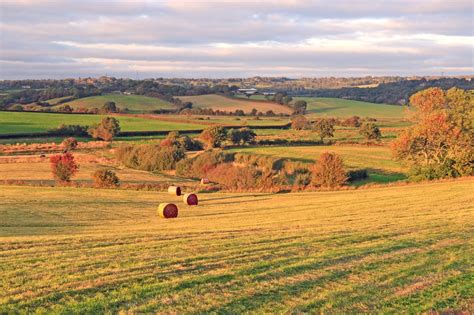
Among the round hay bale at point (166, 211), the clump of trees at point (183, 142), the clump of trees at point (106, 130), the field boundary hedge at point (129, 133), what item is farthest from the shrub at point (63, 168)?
the field boundary hedge at point (129, 133)

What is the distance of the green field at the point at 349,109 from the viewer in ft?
463

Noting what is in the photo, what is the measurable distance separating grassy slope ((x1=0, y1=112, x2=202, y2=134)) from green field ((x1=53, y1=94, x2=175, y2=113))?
2072cm

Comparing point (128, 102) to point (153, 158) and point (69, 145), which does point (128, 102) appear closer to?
point (69, 145)

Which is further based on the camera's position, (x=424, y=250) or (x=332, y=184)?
(x=332, y=184)

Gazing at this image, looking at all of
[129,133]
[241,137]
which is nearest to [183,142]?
[241,137]

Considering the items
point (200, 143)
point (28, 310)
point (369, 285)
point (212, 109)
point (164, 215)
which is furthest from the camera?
point (212, 109)

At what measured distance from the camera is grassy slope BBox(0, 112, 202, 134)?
97.6 m

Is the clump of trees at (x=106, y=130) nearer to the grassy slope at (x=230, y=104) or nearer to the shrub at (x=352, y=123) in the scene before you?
the shrub at (x=352, y=123)

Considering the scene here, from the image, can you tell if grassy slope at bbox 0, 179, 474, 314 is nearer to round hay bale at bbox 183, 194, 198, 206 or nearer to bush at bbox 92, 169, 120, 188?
round hay bale at bbox 183, 194, 198, 206

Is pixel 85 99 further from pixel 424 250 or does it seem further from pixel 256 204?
pixel 424 250

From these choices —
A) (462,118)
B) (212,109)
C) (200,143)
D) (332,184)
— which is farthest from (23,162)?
(212,109)

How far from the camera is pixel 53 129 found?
9594 cm

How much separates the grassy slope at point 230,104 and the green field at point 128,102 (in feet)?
28.6

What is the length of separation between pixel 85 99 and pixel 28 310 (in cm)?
14311
